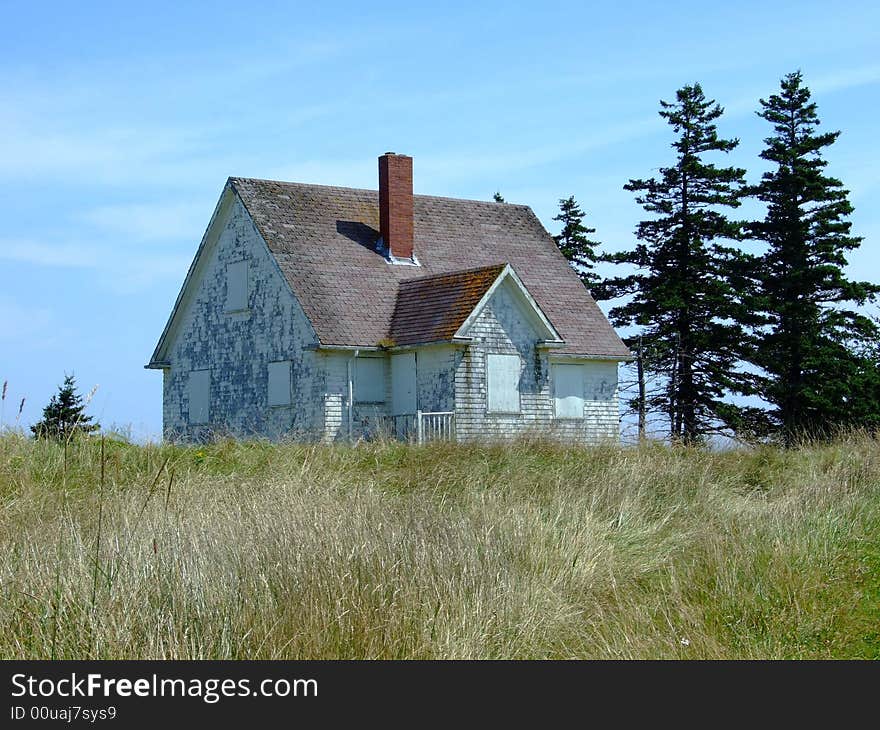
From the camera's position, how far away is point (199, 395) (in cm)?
3456

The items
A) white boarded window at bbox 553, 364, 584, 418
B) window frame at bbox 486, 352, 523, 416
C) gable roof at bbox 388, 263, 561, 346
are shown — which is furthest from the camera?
white boarded window at bbox 553, 364, 584, 418

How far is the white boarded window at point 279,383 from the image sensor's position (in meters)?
31.4

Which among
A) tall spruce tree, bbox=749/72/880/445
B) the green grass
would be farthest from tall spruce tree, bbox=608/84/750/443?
the green grass

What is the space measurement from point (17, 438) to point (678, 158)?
32.1 metres

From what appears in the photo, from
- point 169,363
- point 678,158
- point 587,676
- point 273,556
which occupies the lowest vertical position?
point 587,676

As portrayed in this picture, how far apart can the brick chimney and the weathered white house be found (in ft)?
0.14

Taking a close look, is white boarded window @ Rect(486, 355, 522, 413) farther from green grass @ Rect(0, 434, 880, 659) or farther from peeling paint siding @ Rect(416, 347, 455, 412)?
green grass @ Rect(0, 434, 880, 659)

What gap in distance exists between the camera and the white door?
31.1 meters

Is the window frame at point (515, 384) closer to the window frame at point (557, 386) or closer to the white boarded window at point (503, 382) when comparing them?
the white boarded window at point (503, 382)

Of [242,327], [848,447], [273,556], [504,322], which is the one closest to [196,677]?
[273,556]

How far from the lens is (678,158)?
44.8m

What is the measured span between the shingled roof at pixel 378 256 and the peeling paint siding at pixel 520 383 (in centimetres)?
97

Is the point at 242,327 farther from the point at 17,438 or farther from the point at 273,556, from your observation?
the point at 273,556

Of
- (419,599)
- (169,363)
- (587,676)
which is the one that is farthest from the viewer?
(169,363)
